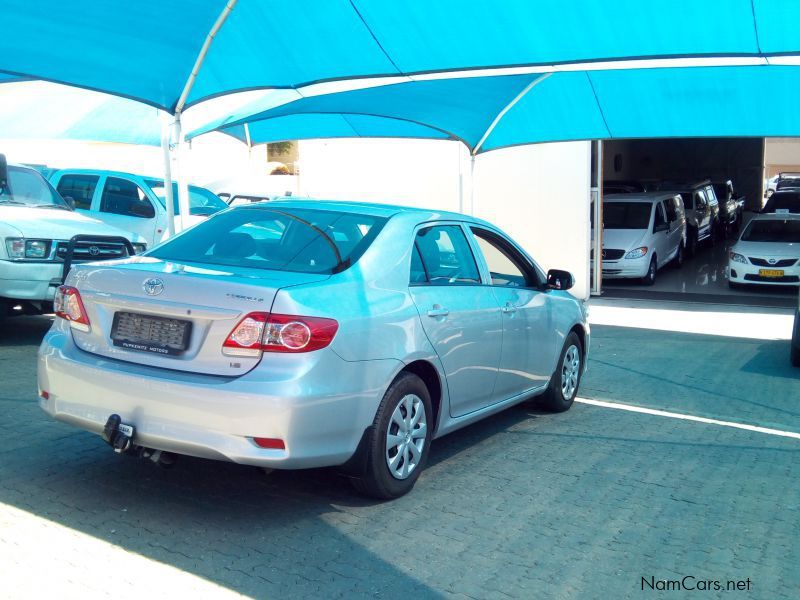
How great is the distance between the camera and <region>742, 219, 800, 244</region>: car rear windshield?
61.4ft

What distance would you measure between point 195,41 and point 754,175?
34.3 meters

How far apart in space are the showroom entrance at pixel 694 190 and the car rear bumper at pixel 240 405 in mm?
13626

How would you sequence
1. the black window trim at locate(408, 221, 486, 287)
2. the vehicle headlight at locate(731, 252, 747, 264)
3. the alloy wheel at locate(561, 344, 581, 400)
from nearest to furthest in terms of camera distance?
the black window trim at locate(408, 221, 486, 287)
the alloy wheel at locate(561, 344, 581, 400)
the vehicle headlight at locate(731, 252, 747, 264)

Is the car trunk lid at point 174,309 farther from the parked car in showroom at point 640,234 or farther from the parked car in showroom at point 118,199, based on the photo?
the parked car in showroom at point 640,234

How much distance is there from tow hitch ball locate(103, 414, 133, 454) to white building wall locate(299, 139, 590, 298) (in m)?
11.9

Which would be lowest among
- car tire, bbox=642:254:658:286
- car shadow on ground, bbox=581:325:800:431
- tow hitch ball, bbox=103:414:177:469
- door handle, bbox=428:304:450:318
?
car shadow on ground, bbox=581:325:800:431

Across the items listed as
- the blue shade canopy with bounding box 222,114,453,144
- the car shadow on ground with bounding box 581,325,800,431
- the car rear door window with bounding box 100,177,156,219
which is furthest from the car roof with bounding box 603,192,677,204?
the car rear door window with bounding box 100,177,156,219

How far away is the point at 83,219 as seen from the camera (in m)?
10.7

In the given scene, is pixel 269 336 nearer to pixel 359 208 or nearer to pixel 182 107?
pixel 359 208

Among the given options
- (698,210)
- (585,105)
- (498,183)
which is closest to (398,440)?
(585,105)

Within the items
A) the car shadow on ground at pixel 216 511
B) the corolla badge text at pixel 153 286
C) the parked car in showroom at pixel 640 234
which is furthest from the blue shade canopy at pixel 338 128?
the corolla badge text at pixel 153 286

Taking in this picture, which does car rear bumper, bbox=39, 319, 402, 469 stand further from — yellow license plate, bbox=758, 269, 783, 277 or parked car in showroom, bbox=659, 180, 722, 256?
parked car in showroom, bbox=659, 180, 722, 256

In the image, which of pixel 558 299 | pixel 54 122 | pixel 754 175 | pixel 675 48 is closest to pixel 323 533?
pixel 558 299

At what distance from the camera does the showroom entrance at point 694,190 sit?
1806cm
